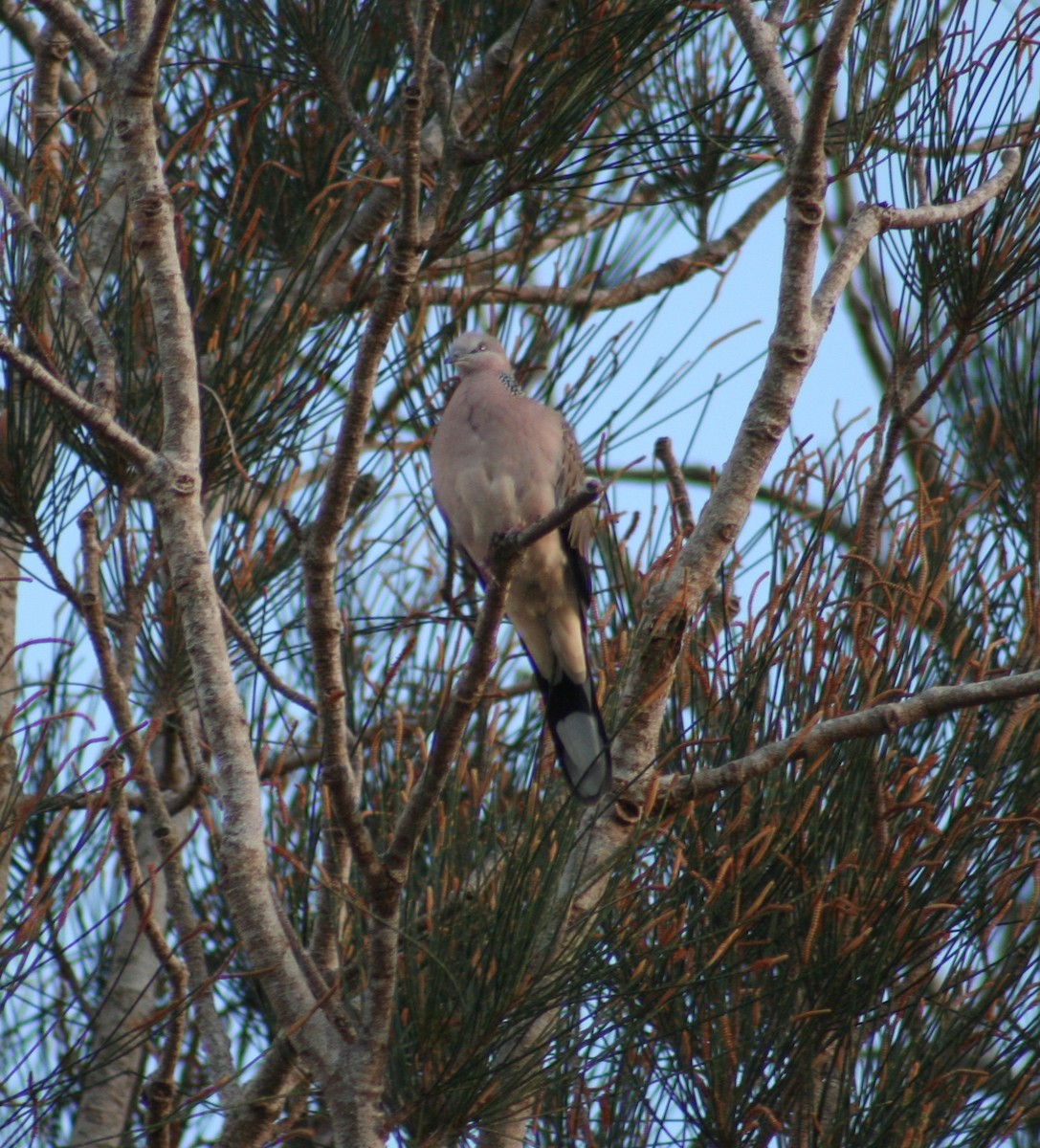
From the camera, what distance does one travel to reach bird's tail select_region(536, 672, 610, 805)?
6.20 feet

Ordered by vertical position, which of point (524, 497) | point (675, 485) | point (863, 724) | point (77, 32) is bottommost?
point (863, 724)

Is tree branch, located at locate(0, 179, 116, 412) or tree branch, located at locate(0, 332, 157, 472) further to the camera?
tree branch, located at locate(0, 179, 116, 412)

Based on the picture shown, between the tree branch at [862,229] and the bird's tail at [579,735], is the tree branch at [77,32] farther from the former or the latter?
the bird's tail at [579,735]

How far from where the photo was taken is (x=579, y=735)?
2.25 m

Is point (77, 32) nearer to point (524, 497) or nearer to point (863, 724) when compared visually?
point (524, 497)

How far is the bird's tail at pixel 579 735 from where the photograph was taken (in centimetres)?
189

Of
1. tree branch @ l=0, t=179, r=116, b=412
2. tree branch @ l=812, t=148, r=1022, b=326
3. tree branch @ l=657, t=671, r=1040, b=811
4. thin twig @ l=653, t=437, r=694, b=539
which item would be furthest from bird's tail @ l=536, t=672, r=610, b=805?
tree branch @ l=0, t=179, r=116, b=412

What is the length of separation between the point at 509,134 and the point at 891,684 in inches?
37.6

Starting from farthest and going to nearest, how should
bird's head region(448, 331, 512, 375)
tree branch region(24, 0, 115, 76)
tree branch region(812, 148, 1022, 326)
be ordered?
bird's head region(448, 331, 512, 375) < tree branch region(812, 148, 1022, 326) < tree branch region(24, 0, 115, 76)

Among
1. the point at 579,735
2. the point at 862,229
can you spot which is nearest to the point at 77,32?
the point at 862,229

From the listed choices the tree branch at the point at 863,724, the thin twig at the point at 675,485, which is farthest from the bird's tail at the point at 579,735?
the thin twig at the point at 675,485

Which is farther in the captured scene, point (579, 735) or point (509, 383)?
point (509, 383)

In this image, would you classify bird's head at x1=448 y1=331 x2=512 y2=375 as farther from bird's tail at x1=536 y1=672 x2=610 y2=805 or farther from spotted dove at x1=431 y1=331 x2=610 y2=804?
bird's tail at x1=536 y1=672 x2=610 y2=805

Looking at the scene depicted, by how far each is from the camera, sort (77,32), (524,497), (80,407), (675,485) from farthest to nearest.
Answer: (524,497) → (675,485) → (77,32) → (80,407)
